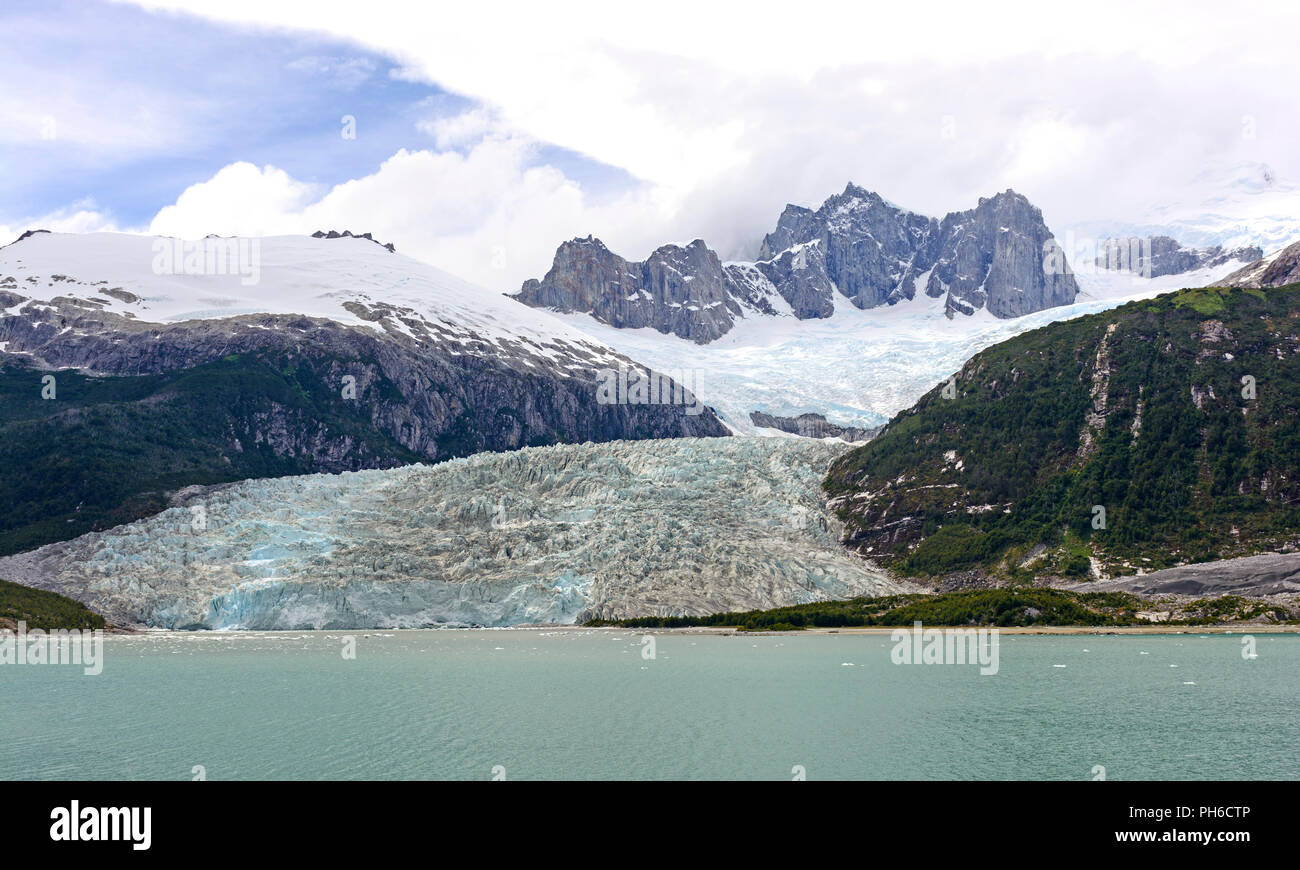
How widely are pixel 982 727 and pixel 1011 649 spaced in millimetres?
39976

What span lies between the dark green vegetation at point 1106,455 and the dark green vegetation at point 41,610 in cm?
9646

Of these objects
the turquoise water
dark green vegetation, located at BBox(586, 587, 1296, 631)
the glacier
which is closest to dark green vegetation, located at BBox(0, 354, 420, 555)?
the glacier

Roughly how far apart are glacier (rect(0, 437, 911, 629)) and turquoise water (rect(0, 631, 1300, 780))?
101 ft

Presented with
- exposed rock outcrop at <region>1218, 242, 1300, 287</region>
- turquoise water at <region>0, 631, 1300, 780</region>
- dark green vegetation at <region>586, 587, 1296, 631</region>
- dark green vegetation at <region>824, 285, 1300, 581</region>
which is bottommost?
dark green vegetation at <region>586, 587, 1296, 631</region>

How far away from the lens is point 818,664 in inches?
3118

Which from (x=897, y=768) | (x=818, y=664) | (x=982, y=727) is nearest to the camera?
(x=897, y=768)

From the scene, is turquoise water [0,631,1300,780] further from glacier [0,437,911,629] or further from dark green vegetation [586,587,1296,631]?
glacier [0,437,911,629]

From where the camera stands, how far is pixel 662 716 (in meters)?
55.7

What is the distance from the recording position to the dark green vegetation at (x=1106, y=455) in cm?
12481

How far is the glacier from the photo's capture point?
118875 mm

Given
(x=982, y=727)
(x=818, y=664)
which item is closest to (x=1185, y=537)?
(x=818, y=664)

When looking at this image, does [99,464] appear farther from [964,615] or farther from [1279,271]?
[1279,271]

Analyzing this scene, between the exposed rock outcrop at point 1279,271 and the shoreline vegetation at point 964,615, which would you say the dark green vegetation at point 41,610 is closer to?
the shoreline vegetation at point 964,615
